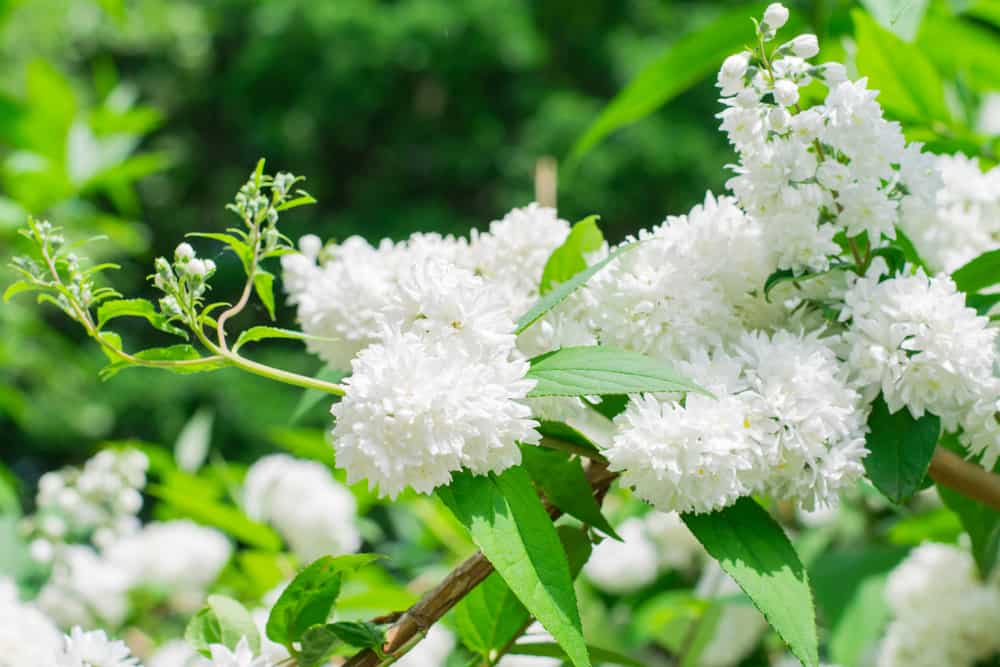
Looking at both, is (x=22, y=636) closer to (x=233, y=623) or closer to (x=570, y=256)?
(x=233, y=623)

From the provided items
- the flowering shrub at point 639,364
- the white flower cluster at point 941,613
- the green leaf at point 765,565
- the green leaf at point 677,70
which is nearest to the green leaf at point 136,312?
the flowering shrub at point 639,364

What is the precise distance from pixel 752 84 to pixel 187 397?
26.0 ft

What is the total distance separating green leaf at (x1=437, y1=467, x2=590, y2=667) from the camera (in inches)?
14.9

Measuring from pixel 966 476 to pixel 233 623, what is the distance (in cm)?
37

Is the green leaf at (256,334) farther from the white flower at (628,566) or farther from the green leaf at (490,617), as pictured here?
the white flower at (628,566)

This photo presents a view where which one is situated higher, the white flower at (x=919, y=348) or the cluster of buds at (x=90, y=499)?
the cluster of buds at (x=90, y=499)

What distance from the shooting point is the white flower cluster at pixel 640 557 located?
1.38 m

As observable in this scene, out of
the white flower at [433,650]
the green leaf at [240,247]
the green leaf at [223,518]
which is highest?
the green leaf at [223,518]

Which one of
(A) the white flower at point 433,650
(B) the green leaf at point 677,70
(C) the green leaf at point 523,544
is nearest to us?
(C) the green leaf at point 523,544

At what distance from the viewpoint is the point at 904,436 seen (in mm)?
443

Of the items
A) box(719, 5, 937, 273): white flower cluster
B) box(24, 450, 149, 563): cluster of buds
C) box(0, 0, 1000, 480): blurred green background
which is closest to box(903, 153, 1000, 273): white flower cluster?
box(719, 5, 937, 273): white flower cluster

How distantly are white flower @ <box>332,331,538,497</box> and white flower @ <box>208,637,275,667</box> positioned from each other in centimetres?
12

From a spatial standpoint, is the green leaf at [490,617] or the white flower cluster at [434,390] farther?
the green leaf at [490,617]

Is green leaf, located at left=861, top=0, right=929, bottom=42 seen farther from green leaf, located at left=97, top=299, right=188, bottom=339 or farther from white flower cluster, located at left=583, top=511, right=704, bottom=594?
white flower cluster, located at left=583, top=511, right=704, bottom=594
